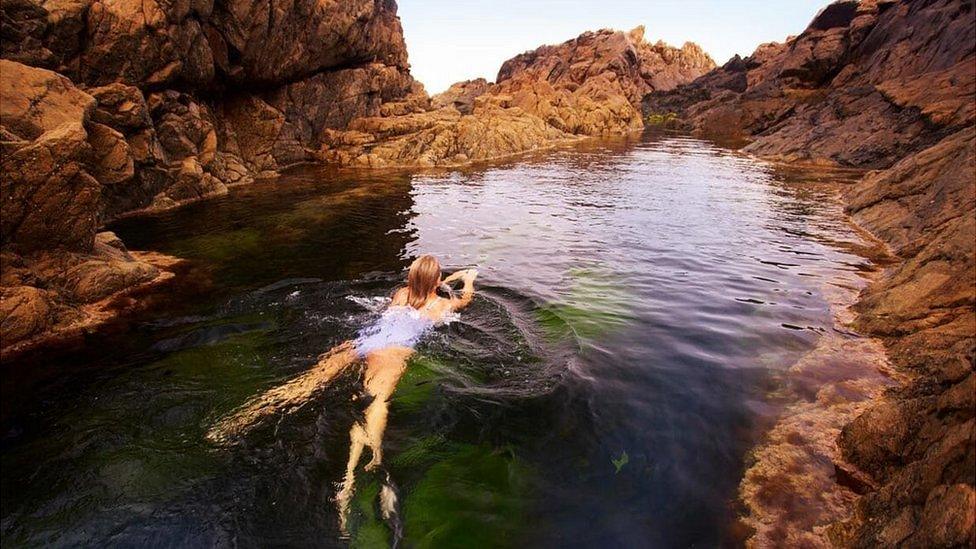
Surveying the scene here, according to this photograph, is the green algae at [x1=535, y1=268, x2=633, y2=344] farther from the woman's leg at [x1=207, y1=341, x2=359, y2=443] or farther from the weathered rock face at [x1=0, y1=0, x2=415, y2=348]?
the weathered rock face at [x1=0, y1=0, x2=415, y2=348]

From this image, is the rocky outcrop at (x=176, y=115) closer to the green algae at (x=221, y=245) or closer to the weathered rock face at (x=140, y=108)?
the weathered rock face at (x=140, y=108)

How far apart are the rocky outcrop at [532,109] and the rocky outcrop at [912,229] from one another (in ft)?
74.1

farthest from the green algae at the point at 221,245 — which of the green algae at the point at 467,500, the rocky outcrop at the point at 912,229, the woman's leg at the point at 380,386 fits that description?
the rocky outcrop at the point at 912,229

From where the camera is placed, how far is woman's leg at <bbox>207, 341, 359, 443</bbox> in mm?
5727

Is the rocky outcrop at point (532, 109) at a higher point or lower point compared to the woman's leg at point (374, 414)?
higher

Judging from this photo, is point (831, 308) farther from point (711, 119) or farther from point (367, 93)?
point (711, 119)

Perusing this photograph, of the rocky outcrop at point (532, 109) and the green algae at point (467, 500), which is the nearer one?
the green algae at point (467, 500)

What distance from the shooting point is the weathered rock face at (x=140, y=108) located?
376 inches

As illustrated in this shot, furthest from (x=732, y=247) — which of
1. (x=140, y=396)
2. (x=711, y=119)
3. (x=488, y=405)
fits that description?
(x=711, y=119)

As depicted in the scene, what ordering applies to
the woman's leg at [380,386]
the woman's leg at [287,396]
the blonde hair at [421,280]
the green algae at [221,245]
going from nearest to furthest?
1. the woman's leg at [380,386]
2. the woman's leg at [287,396]
3. the blonde hair at [421,280]
4. the green algae at [221,245]

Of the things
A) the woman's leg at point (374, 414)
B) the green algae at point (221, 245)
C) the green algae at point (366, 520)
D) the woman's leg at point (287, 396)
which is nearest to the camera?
the green algae at point (366, 520)

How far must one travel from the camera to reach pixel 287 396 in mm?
6363

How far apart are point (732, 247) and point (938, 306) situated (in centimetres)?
652

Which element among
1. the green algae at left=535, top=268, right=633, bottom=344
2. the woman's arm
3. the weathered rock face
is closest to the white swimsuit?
the woman's arm
